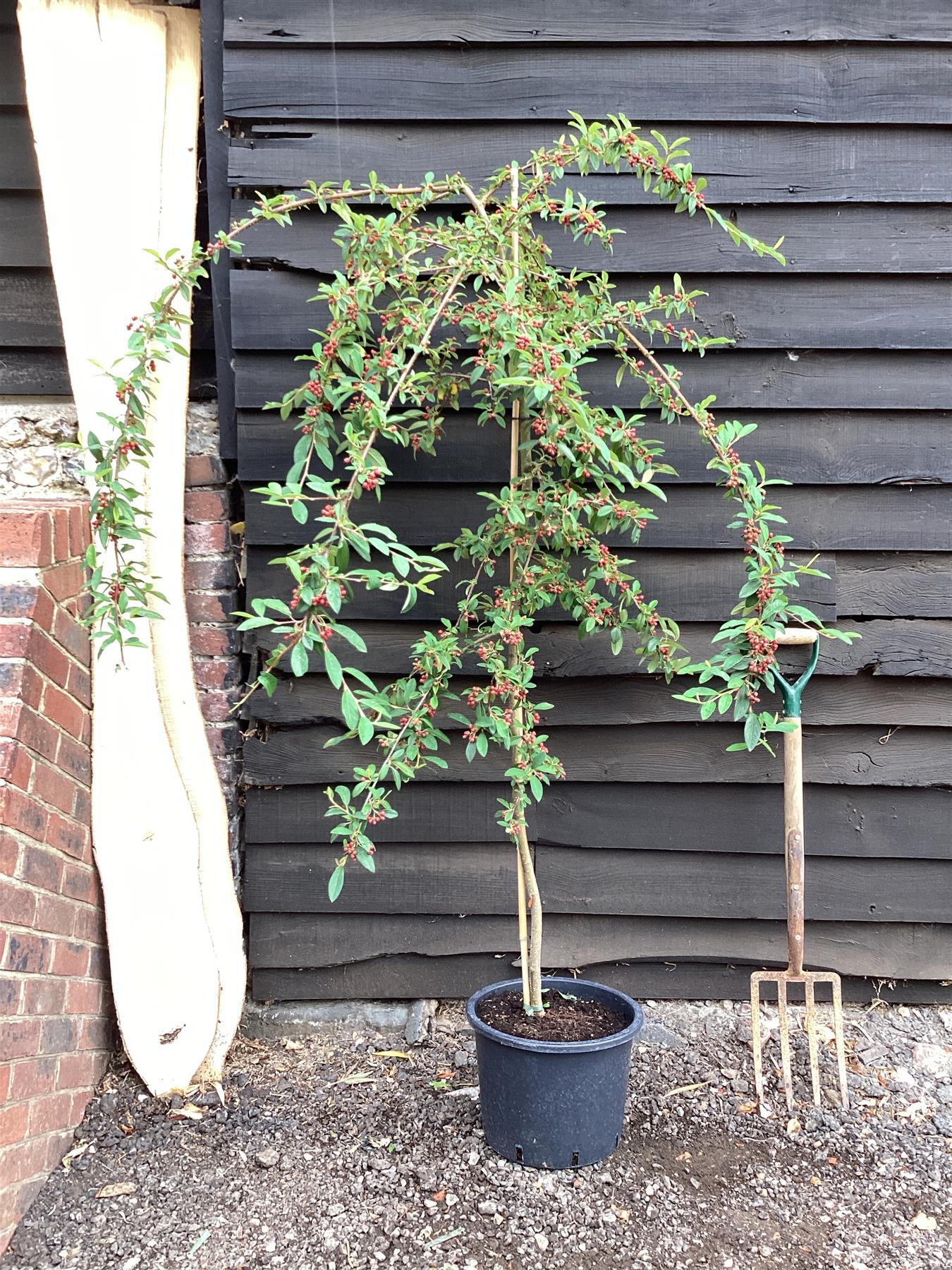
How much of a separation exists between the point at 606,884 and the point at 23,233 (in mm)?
2135

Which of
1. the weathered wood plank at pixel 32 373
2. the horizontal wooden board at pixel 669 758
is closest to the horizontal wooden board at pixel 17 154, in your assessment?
the weathered wood plank at pixel 32 373

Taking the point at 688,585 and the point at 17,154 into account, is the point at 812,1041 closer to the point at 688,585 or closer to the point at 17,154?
the point at 688,585

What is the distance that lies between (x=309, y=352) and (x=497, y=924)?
4.82ft

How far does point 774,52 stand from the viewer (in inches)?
78.4

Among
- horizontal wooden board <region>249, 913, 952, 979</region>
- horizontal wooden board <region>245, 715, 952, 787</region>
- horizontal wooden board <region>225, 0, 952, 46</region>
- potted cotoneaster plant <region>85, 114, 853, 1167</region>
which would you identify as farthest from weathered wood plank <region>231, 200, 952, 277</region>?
horizontal wooden board <region>249, 913, 952, 979</region>

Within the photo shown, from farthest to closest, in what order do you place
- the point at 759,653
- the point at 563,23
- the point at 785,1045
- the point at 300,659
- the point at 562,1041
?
the point at 563,23
the point at 785,1045
the point at 562,1041
the point at 759,653
the point at 300,659

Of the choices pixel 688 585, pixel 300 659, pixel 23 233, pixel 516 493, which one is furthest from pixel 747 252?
pixel 23 233

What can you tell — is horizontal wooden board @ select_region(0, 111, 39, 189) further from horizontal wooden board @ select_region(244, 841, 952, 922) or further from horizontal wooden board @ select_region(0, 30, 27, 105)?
horizontal wooden board @ select_region(244, 841, 952, 922)

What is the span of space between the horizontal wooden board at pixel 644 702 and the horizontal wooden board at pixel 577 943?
20.4 inches

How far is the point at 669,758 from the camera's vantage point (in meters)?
2.16

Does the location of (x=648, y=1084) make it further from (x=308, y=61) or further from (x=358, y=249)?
(x=308, y=61)

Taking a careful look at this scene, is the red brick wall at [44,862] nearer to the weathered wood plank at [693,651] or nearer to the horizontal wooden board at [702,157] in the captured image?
the weathered wood plank at [693,651]

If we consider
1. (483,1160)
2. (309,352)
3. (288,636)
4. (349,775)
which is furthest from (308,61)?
(483,1160)

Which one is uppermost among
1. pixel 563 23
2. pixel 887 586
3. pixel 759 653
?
pixel 563 23
